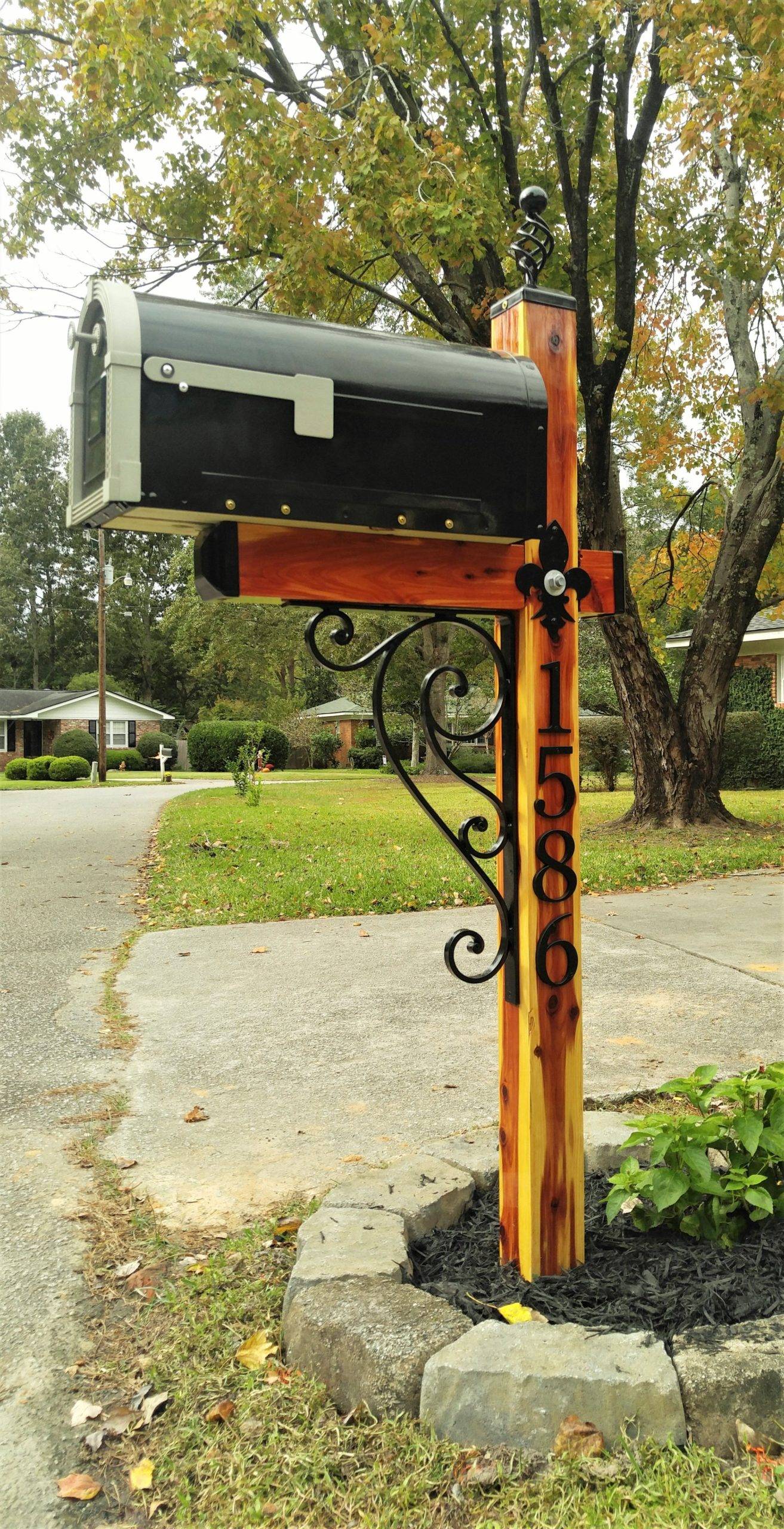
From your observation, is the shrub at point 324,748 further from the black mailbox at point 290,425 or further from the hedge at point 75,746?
the black mailbox at point 290,425

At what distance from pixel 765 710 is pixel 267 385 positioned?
21.7 m

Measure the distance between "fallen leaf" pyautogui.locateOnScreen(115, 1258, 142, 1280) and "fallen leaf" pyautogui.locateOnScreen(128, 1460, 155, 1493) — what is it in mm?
681

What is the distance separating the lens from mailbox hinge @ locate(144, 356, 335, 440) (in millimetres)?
1886

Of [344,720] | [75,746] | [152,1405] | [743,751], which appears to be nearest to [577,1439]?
[152,1405]

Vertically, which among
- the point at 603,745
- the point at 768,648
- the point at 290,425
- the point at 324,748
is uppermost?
the point at 768,648

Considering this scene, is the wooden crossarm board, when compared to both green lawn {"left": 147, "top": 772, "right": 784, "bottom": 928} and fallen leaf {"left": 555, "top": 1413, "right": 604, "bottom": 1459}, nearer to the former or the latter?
fallen leaf {"left": 555, "top": 1413, "right": 604, "bottom": 1459}

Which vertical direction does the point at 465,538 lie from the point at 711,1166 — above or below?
above

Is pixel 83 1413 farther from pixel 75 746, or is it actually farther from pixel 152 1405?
pixel 75 746

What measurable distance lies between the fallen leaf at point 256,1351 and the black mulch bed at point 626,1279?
14.3 inches

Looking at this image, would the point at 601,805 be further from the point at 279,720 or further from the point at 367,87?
the point at 279,720

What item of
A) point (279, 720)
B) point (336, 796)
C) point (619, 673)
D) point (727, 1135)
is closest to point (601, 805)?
point (619, 673)

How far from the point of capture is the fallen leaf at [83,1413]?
204cm

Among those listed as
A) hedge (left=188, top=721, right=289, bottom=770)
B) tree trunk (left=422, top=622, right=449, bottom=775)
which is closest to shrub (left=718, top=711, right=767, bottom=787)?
tree trunk (left=422, top=622, right=449, bottom=775)

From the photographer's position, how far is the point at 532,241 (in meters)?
2.50
